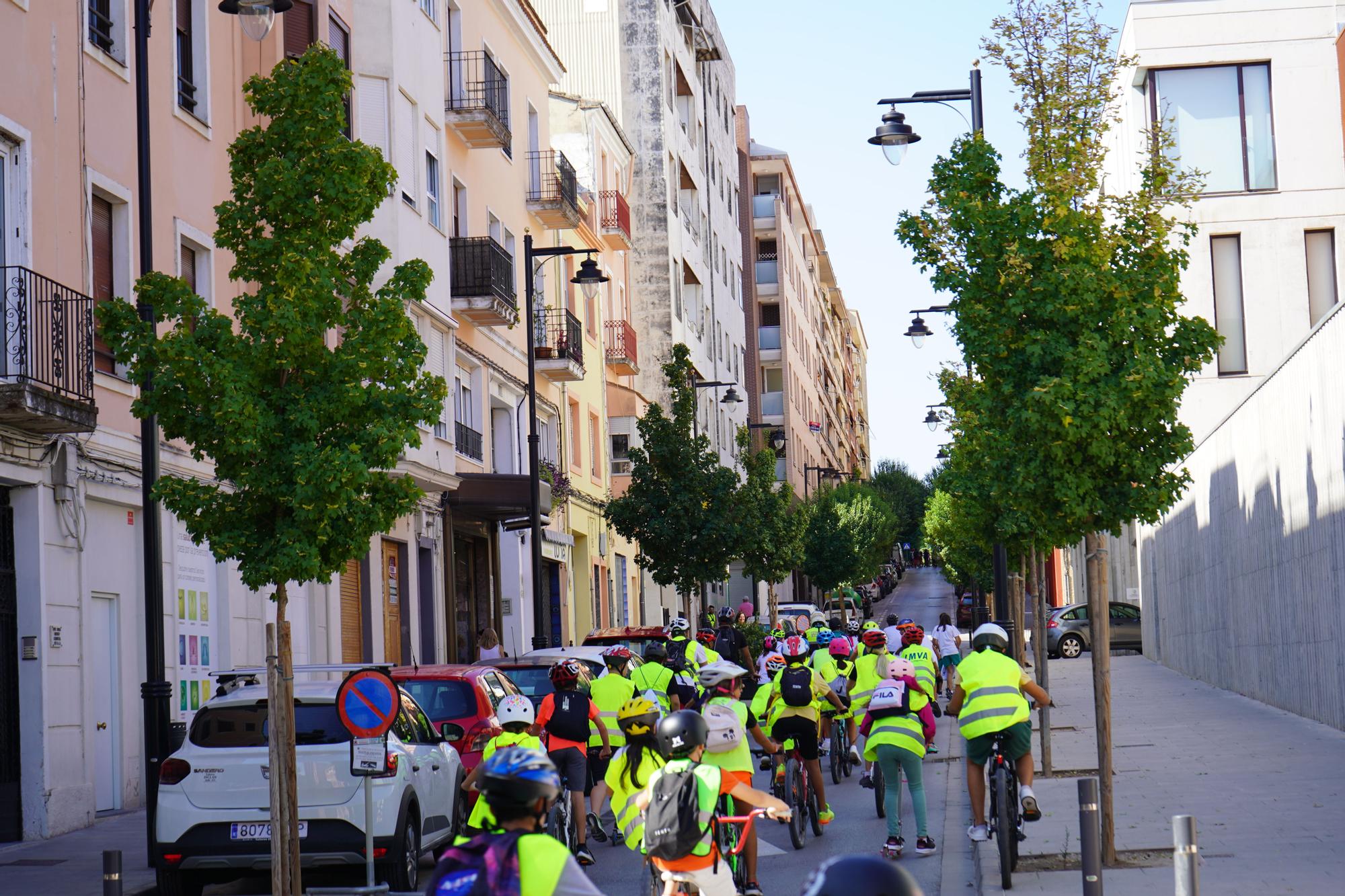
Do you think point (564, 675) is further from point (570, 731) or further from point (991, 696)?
point (991, 696)

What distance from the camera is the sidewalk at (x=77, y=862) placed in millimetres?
13102

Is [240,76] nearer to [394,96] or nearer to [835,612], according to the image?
[394,96]

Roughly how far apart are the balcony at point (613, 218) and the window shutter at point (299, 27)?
20.6 m

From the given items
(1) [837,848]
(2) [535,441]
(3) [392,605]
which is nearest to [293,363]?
(1) [837,848]

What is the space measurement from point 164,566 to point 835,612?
2817 inches

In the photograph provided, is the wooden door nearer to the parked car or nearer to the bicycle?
the bicycle

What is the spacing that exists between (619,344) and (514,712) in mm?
36586

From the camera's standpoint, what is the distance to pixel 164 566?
66.3 feet

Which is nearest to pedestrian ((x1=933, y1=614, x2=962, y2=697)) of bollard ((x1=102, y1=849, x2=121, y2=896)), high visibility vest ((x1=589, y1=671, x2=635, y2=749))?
high visibility vest ((x1=589, y1=671, x2=635, y2=749))

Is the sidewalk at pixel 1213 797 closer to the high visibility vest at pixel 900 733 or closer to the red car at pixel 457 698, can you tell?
the high visibility vest at pixel 900 733

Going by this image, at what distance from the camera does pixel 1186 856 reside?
273 inches

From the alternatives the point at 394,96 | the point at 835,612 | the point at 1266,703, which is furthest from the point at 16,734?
the point at 835,612

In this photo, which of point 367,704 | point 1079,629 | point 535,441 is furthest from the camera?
point 1079,629

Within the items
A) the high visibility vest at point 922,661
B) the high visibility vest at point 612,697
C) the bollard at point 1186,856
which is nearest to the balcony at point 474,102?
the high visibility vest at point 922,661
